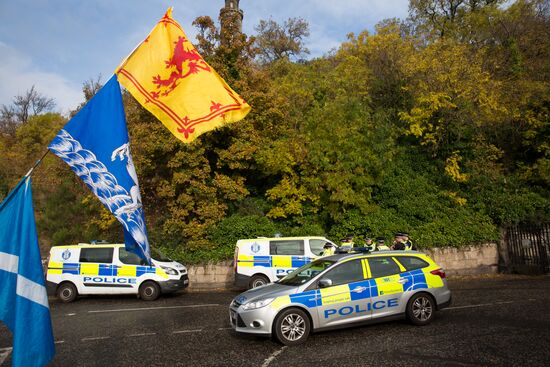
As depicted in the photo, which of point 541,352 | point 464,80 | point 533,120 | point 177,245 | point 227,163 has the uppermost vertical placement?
point 464,80

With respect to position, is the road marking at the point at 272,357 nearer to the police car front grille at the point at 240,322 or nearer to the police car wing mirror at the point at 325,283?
the police car front grille at the point at 240,322

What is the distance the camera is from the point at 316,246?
1427 cm

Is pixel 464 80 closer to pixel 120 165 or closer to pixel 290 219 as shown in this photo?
pixel 290 219

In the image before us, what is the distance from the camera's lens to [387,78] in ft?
85.4

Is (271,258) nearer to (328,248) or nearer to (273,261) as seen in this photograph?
(273,261)

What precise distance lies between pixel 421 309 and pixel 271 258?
6799 millimetres

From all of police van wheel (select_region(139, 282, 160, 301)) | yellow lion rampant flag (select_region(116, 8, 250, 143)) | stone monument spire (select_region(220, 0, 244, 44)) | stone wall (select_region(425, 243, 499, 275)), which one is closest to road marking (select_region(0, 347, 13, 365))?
yellow lion rampant flag (select_region(116, 8, 250, 143))

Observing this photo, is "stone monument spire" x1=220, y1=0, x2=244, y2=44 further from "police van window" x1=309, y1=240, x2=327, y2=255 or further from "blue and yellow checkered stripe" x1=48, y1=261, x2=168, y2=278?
"blue and yellow checkered stripe" x1=48, y1=261, x2=168, y2=278

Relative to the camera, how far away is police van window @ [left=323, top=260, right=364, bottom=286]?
7.79 metres

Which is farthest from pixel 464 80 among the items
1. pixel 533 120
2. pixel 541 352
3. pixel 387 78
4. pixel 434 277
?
pixel 541 352

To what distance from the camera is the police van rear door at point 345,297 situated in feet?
24.5

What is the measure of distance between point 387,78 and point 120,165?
23894mm

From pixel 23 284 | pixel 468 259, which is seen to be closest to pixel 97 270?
pixel 23 284

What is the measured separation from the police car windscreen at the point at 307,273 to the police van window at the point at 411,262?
146cm
